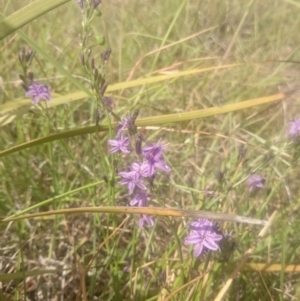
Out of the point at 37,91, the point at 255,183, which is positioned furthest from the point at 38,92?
the point at 255,183

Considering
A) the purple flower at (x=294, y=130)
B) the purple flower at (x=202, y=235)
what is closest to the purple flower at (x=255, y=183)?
the purple flower at (x=294, y=130)

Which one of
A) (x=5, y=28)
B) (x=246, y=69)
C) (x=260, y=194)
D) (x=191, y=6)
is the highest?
(x=5, y=28)

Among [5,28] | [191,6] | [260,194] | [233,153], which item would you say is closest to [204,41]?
[191,6]

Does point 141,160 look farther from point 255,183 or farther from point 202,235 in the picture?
point 255,183

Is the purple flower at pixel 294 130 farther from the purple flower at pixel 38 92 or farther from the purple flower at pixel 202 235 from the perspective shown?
the purple flower at pixel 38 92

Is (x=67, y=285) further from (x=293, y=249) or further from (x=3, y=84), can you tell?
(x=3, y=84)
